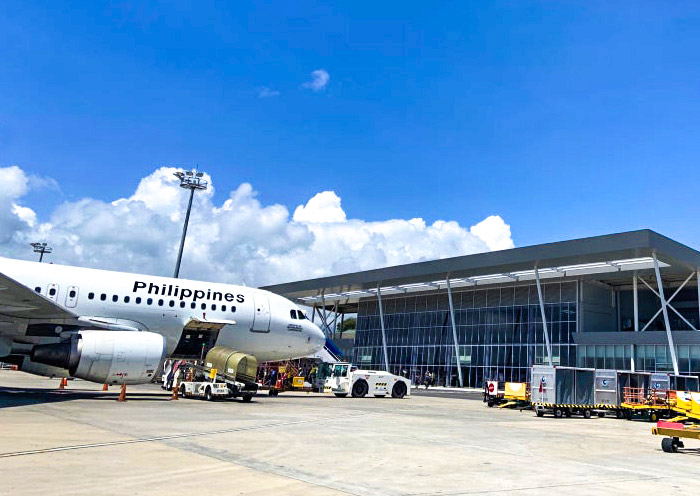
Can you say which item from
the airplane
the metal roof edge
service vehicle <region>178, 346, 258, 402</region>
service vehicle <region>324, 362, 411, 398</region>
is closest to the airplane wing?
the airplane

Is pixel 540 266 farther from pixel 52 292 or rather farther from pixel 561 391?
pixel 52 292

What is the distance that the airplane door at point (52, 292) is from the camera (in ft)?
66.3

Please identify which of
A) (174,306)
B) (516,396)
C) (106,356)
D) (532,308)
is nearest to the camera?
(106,356)

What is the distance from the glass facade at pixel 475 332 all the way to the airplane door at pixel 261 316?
33.6 meters

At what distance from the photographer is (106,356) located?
18234 millimetres

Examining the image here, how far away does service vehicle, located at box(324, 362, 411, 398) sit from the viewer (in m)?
31.4

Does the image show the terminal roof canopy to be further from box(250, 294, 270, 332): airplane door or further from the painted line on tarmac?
the painted line on tarmac

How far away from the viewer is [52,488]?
20.3ft

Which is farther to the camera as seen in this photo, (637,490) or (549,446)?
(549,446)

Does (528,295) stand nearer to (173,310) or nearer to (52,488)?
(173,310)

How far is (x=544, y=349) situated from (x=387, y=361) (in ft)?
62.4

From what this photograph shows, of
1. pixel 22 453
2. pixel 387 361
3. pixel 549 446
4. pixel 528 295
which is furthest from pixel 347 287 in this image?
pixel 22 453

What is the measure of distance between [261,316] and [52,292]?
8191mm

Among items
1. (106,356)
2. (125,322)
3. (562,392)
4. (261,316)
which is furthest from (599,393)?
(106,356)
